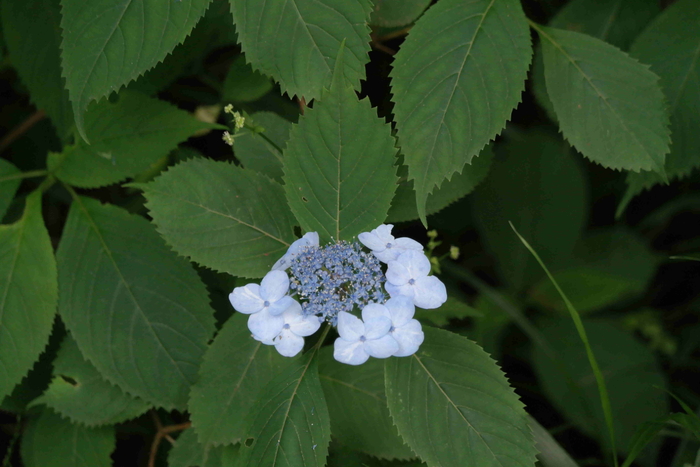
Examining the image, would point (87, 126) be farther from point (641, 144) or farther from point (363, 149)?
point (641, 144)

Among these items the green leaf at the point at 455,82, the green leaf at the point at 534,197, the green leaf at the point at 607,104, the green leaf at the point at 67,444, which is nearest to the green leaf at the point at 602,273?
the green leaf at the point at 534,197

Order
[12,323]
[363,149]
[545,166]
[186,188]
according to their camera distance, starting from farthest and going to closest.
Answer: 1. [545,166]
2. [12,323]
3. [186,188]
4. [363,149]

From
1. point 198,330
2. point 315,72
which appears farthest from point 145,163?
point 315,72

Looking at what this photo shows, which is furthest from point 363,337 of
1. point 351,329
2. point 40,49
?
point 40,49

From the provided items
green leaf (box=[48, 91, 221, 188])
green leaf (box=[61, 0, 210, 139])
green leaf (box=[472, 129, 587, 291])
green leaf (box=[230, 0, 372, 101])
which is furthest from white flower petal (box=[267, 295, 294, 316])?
green leaf (box=[472, 129, 587, 291])

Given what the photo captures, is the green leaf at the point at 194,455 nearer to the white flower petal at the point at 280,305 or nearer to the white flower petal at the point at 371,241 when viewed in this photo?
the white flower petal at the point at 280,305

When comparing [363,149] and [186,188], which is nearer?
[363,149]

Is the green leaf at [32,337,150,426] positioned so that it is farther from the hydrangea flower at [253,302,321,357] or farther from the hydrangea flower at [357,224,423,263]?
the hydrangea flower at [357,224,423,263]
